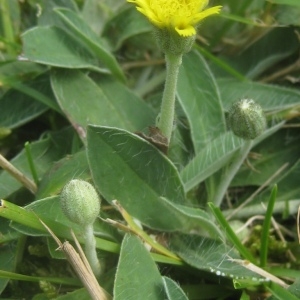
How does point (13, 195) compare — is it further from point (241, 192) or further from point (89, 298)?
point (241, 192)

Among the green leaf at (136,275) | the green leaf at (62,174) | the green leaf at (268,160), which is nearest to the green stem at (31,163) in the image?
the green leaf at (62,174)

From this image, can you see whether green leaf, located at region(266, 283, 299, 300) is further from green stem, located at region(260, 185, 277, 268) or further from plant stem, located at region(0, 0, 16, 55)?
plant stem, located at region(0, 0, 16, 55)

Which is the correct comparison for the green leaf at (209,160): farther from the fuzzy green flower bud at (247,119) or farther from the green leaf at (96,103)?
the green leaf at (96,103)

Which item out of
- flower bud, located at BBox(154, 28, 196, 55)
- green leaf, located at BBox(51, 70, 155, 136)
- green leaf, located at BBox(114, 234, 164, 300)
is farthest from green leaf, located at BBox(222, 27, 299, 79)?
green leaf, located at BBox(114, 234, 164, 300)

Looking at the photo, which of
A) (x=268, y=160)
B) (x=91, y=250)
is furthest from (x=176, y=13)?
(x=268, y=160)

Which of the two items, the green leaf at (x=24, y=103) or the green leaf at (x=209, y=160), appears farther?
the green leaf at (x=24, y=103)
